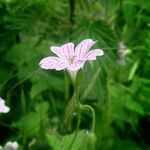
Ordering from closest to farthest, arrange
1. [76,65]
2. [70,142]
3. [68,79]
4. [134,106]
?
1. [76,65]
2. [70,142]
3. [68,79]
4. [134,106]

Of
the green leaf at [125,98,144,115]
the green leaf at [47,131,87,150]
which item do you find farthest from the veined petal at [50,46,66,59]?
the green leaf at [125,98,144,115]

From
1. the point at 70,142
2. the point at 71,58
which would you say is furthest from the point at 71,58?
the point at 70,142

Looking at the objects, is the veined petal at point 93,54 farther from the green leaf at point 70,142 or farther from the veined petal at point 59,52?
the green leaf at point 70,142

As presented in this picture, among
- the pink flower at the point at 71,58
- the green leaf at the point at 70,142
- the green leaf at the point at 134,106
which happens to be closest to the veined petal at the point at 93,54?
the pink flower at the point at 71,58

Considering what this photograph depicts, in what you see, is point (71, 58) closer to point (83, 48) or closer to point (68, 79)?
point (83, 48)

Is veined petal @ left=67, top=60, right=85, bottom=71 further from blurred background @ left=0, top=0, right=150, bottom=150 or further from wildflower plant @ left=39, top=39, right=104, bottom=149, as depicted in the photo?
blurred background @ left=0, top=0, right=150, bottom=150

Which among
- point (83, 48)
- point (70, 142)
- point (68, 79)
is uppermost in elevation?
point (83, 48)
